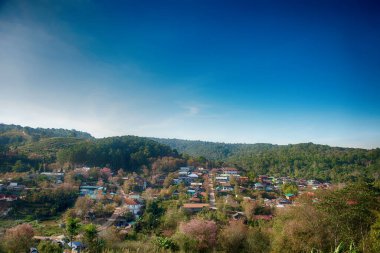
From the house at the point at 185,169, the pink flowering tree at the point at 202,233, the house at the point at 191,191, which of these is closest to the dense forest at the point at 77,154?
the house at the point at 185,169

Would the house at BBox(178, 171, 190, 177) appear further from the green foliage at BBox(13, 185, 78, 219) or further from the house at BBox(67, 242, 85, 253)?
the house at BBox(67, 242, 85, 253)

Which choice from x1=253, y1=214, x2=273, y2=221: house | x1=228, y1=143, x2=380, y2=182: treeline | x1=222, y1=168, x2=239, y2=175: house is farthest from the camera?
x1=228, y1=143, x2=380, y2=182: treeline

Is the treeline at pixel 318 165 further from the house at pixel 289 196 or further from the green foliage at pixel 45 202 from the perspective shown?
the green foliage at pixel 45 202

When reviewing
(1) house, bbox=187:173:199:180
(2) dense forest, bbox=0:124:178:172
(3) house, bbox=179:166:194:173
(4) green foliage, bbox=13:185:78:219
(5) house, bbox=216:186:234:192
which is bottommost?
(4) green foliage, bbox=13:185:78:219

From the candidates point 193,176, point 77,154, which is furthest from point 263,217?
point 77,154

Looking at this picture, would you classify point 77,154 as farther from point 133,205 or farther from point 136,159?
point 133,205

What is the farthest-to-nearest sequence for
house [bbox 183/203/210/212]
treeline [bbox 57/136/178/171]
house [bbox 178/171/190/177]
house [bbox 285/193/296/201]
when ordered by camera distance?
treeline [bbox 57/136/178/171], house [bbox 178/171/190/177], house [bbox 285/193/296/201], house [bbox 183/203/210/212]

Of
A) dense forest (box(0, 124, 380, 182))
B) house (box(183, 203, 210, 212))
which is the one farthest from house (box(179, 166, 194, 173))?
house (box(183, 203, 210, 212))
